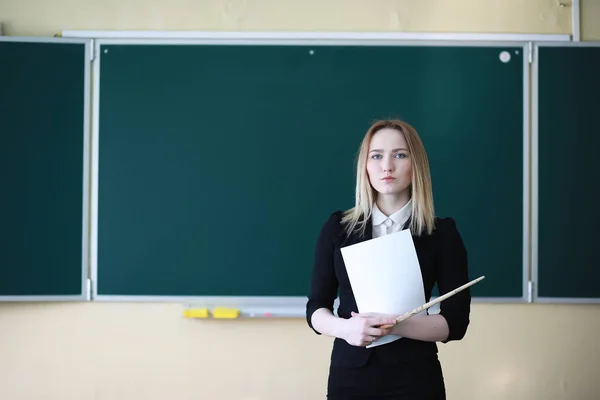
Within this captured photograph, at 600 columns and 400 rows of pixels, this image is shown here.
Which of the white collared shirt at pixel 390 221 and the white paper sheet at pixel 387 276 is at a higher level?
the white collared shirt at pixel 390 221

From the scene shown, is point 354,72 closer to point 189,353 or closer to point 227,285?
point 227,285

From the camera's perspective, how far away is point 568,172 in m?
2.86

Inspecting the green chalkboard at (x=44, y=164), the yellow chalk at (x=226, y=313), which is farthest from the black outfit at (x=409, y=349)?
the green chalkboard at (x=44, y=164)

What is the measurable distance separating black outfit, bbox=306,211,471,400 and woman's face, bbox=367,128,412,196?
104 mm

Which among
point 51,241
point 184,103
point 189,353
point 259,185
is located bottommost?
point 189,353

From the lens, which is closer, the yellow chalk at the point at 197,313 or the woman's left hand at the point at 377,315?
the woman's left hand at the point at 377,315

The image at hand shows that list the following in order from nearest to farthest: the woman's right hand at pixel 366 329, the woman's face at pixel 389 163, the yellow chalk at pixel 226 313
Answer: the woman's right hand at pixel 366 329 → the woman's face at pixel 389 163 → the yellow chalk at pixel 226 313

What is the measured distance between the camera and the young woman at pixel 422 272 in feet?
3.85

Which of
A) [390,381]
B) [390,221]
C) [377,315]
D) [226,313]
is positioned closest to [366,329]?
[377,315]

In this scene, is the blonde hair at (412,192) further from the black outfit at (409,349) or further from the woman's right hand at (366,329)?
the woman's right hand at (366,329)

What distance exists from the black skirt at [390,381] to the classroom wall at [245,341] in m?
1.68

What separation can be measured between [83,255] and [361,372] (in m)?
2.03

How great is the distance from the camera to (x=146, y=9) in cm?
288

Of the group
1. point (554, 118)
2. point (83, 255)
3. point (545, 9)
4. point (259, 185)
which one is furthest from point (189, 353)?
point (545, 9)
